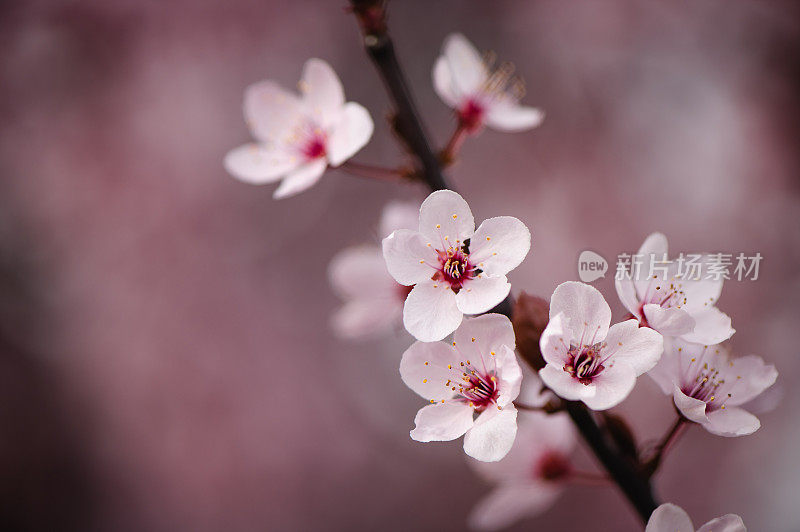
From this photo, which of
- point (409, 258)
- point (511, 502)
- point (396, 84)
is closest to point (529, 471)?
point (511, 502)

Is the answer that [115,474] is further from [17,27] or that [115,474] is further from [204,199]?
[17,27]

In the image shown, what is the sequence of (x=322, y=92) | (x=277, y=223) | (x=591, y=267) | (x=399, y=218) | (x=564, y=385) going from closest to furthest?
1. (x=564, y=385)
2. (x=591, y=267)
3. (x=322, y=92)
4. (x=399, y=218)
5. (x=277, y=223)

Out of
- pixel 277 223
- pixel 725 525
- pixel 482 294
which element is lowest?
pixel 277 223

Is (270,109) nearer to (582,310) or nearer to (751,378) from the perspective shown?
(582,310)

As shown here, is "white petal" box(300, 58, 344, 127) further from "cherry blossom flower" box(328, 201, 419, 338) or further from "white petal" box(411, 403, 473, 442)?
"white petal" box(411, 403, 473, 442)

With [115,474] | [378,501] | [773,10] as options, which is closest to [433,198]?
[378,501]

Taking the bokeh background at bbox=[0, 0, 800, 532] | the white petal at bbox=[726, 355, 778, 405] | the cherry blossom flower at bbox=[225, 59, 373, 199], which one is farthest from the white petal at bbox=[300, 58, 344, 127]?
the bokeh background at bbox=[0, 0, 800, 532]
